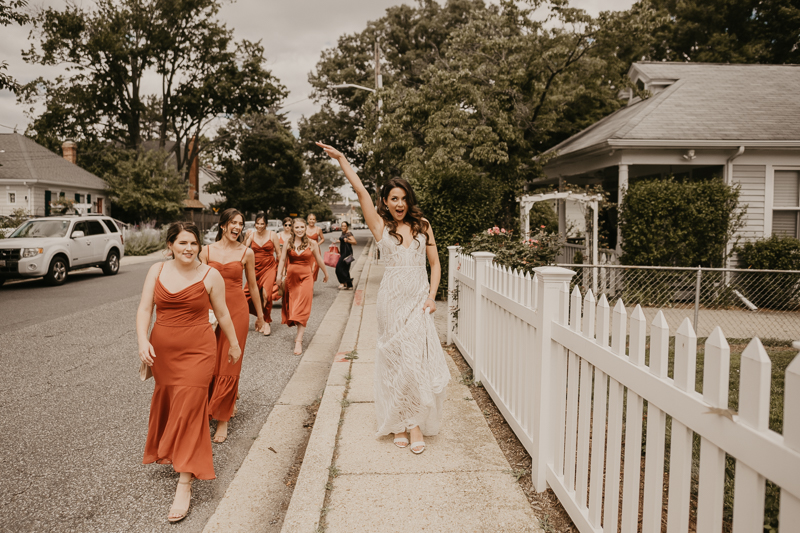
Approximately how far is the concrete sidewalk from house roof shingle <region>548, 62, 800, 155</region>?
9.73m

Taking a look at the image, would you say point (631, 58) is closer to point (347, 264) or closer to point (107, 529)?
point (347, 264)

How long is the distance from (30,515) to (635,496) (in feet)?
11.1

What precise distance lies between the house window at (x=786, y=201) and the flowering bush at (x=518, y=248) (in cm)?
716

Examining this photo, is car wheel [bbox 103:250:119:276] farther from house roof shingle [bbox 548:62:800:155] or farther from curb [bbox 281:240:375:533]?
house roof shingle [bbox 548:62:800:155]

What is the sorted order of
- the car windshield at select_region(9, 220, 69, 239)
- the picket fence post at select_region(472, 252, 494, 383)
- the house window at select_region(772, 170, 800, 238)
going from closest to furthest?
the picket fence post at select_region(472, 252, 494, 383) < the house window at select_region(772, 170, 800, 238) < the car windshield at select_region(9, 220, 69, 239)

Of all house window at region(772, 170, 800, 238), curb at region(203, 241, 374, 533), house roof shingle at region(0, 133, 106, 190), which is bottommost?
curb at region(203, 241, 374, 533)

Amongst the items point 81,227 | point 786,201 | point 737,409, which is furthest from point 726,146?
point 81,227

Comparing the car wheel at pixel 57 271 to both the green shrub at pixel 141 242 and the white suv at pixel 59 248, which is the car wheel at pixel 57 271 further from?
the green shrub at pixel 141 242

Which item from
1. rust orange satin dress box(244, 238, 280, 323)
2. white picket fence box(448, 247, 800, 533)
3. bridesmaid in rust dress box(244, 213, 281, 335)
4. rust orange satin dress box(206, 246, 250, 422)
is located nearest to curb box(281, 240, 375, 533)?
rust orange satin dress box(206, 246, 250, 422)

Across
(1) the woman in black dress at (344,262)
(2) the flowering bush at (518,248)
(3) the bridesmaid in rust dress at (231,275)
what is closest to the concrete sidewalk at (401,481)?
(3) the bridesmaid in rust dress at (231,275)

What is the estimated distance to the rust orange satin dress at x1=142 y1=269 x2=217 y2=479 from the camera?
3.22 meters

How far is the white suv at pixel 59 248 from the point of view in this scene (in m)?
13.6

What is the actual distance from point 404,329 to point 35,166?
114 feet

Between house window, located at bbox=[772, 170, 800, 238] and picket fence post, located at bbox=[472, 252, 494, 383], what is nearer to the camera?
picket fence post, located at bbox=[472, 252, 494, 383]
